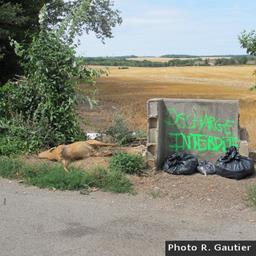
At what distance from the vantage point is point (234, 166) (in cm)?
750

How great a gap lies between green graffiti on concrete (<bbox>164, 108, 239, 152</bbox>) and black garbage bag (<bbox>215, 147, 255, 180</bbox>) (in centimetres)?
57

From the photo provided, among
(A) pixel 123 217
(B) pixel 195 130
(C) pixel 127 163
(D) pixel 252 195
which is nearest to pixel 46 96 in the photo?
(C) pixel 127 163

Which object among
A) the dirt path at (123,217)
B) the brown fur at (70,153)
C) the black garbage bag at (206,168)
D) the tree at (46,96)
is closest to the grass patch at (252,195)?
the dirt path at (123,217)

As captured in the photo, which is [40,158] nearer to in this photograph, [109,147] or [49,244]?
[109,147]

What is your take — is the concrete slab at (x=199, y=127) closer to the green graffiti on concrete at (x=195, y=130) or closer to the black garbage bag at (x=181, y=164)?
the green graffiti on concrete at (x=195, y=130)

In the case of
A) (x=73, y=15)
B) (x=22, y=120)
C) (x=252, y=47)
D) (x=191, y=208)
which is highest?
(x=73, y=15)

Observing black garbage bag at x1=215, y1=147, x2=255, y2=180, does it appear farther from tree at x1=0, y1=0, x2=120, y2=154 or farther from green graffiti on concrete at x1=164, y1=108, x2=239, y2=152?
tree at x1=0, y1=0, x2=120, y2=154

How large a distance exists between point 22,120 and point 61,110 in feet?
2.54

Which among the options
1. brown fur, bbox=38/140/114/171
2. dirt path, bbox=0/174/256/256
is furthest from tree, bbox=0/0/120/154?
dirt path, bbox=0/174/256/256

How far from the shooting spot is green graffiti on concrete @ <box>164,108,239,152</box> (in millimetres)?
8250

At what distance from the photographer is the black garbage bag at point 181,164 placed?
7.77m

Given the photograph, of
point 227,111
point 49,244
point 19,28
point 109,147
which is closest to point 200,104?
point 227,111

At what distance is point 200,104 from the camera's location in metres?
8.30
